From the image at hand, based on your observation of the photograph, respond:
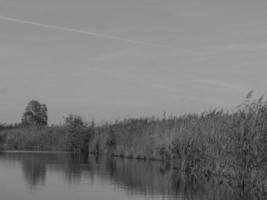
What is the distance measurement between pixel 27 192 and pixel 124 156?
64.9ft

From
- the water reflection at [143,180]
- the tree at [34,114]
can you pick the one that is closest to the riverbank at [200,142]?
the water reflection at [143,180]

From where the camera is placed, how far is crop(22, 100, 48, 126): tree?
236 ft

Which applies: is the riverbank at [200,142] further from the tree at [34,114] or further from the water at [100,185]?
the tree at [34,114]

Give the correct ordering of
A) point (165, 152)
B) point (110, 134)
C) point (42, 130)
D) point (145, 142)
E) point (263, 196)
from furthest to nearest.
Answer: point (42, 130), point (110, 134), point (145, 142), point (165, 152), point (263, 196)

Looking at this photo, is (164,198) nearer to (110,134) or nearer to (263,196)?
(263,196)

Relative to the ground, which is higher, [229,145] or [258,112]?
[258,112]

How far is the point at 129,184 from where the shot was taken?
19.0 metres

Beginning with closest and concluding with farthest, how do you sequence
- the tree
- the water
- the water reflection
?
the water, the water reflection, the tree

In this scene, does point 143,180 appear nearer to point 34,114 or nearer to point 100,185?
point 100,185

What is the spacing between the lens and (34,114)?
237ft

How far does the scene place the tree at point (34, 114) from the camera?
71875 millimetres

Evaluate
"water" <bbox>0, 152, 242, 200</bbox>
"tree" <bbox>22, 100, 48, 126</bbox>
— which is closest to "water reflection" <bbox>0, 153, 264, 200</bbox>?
"water" <bbox>0, 152, 242, 200</bbox>

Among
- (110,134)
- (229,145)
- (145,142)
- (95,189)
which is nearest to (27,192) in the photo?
(95,189)

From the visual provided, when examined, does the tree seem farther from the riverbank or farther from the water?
the water
